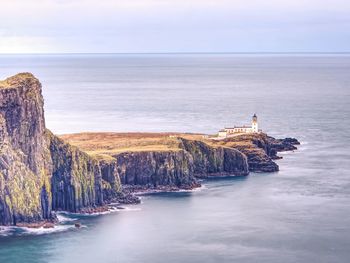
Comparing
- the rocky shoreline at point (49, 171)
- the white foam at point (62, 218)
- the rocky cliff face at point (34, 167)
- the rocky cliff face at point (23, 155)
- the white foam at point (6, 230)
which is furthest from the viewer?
the white foam at point (62, 218)

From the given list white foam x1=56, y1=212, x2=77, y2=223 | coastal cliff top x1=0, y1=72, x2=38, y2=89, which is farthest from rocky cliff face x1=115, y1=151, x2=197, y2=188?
coastal cliff top x1=0, y1=72, x2=38, y2=89

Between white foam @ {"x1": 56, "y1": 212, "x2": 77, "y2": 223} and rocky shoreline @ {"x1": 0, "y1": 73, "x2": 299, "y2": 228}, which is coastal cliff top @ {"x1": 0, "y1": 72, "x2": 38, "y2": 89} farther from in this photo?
white foam @ {"x1": 56, "y1": 212, "x2": 77, "y2": 223}

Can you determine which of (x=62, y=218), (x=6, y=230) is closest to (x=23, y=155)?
(x=6, y=230)

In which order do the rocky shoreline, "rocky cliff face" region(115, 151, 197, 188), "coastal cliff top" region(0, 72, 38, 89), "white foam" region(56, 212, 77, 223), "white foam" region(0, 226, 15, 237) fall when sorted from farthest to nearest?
"rocky cliff face" region(115, 151, 197, 188)
"white foam" region(56, 212, 77, 223)
"coastal cliff top" region(0, 72, 38, 89)
the rocky shoreline
"white foam" region(0, 226, 15, 237)

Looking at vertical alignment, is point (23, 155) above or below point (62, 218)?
above

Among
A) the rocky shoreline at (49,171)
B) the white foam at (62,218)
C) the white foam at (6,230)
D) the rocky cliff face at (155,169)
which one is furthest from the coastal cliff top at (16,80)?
the rocky cliff face at (155,169)

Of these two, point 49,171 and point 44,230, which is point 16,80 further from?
point 44,230

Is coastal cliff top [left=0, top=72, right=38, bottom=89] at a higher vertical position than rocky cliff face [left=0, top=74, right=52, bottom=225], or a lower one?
higher

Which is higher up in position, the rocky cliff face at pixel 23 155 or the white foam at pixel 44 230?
the rocky cliff face at pixel 23 155

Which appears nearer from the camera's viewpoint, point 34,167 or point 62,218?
point 34,167

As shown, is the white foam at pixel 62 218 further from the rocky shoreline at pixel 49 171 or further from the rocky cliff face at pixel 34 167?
the rocky cliff face at pixel 34 167

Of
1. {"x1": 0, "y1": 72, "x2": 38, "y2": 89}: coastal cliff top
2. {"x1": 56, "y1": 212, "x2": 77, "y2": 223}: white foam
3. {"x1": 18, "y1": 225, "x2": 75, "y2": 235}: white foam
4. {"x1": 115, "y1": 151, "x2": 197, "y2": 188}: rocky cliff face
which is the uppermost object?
{"x1": 0, "y1": 72, "x2": 38, "y2": 89}: coastal cliff top
